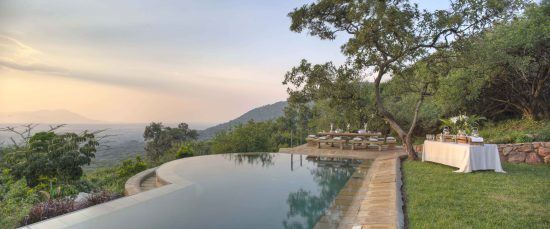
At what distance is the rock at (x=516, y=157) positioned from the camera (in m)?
8.63

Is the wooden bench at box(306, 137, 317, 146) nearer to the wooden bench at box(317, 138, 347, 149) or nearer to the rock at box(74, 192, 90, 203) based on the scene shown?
the wooden bench at box(317, 138, 347, 149)

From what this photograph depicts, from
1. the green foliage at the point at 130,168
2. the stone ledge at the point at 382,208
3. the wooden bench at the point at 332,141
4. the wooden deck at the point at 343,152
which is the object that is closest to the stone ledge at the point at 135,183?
the green foliage at the point at 130,168

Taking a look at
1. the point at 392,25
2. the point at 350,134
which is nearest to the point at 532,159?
the point at 392,25

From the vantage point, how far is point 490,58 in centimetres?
1077

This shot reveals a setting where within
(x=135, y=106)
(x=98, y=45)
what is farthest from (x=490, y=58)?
(x=135, y=106)

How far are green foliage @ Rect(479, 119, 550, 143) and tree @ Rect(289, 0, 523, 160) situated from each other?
2952 mm

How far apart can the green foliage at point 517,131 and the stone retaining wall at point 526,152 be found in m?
→ 0.63

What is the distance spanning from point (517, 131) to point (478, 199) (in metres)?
7.72

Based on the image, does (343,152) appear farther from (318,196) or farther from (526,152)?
(318,196)

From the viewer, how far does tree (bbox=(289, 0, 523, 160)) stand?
25.9 ft

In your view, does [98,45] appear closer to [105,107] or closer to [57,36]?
[57,36]

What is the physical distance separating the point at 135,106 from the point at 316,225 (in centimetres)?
1638

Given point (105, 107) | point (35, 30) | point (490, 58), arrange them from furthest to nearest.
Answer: point (105, 107) < point (490, 58) < point (35, 30)

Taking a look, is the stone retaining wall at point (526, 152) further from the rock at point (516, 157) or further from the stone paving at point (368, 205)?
the stone paving at point (368, 205)
